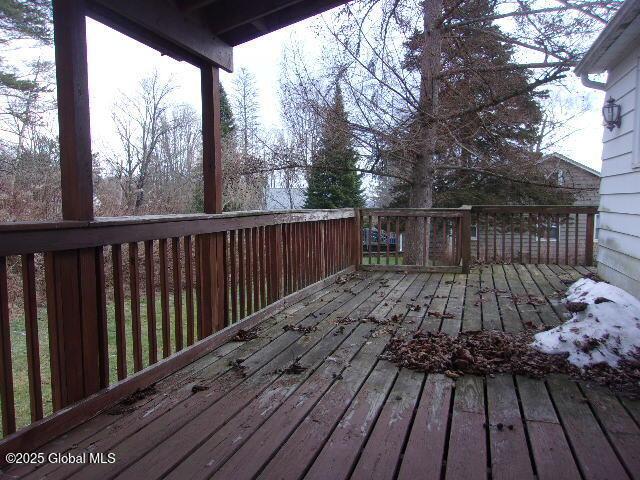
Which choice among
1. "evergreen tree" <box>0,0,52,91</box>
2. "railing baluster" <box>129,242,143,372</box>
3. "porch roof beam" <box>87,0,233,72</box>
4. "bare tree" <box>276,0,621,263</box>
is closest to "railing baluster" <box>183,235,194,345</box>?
"railing baluster" <box>129,242,143,372</box>

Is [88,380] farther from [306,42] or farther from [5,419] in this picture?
[306,42]

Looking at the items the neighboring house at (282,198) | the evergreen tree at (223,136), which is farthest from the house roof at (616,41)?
the neighboring house at (282,198)

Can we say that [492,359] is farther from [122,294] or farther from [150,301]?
[122,294]

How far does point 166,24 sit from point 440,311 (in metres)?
3.11

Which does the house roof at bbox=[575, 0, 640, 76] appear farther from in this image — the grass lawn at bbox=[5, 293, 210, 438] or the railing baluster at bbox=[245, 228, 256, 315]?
the grass lawn at bbox=[5, 293, 210, 438]

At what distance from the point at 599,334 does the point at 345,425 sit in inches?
68.0

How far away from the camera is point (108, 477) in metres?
1.70

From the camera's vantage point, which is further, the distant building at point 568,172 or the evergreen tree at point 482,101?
the distant building at point 568,172

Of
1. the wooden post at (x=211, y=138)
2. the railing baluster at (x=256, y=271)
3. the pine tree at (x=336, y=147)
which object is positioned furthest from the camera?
the pine tree at (x=336, y=147)

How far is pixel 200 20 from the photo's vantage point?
3.16 meters

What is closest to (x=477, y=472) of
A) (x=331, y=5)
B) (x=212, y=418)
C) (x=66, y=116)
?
(x=212, y=418)

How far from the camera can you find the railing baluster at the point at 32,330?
189 cm

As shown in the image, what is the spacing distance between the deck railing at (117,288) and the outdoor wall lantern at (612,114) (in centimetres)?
340

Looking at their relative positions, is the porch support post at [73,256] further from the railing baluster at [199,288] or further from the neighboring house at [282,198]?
the neighboring house at [282,198]
